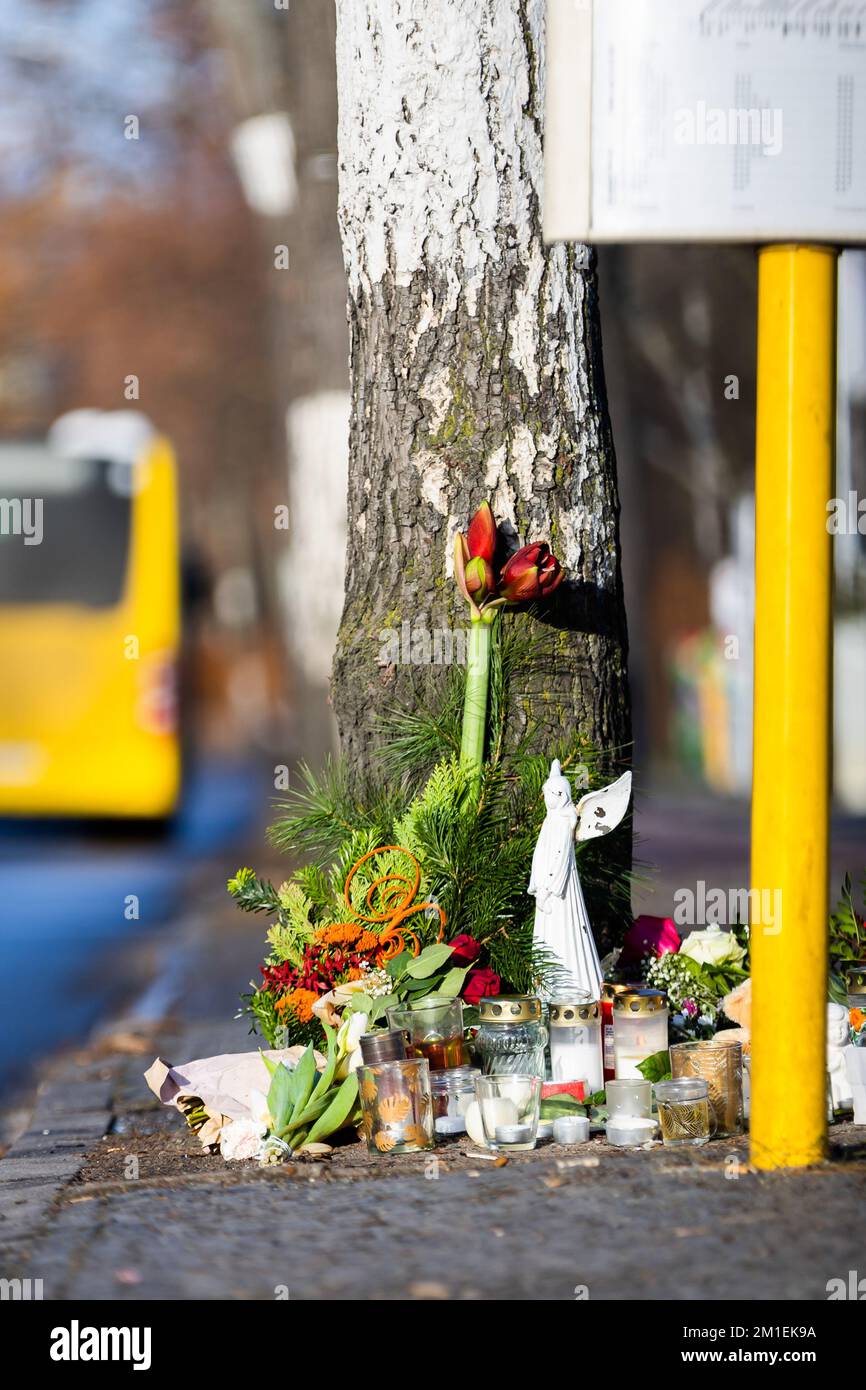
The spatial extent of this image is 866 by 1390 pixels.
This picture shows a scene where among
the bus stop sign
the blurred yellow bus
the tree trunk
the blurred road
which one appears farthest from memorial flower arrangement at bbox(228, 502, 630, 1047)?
the blurred yellow bus

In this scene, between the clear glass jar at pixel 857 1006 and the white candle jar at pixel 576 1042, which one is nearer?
the white candle jar at pixel 576 1042

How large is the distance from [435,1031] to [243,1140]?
55cm

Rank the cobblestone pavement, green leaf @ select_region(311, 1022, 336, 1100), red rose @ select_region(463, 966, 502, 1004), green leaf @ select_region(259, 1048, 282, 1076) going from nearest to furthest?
the cobblestone pavement < green leaf @ select_region(311, 1022, 336, 1100) < green leaf @ select_region(259, 1048, 282, 1076) < red rose @ select_region(463, 966, 502, 1004)

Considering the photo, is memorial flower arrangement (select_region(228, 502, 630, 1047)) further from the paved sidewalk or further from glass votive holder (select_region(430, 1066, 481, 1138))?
the paved sidewalk

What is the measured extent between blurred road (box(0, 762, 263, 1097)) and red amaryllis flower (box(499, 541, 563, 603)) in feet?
9.20

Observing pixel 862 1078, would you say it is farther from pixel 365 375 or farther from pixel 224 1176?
pixel 365 375

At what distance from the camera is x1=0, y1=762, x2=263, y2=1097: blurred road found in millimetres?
7938

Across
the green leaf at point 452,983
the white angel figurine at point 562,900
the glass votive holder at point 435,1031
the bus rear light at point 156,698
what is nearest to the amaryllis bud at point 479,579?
the white angel figurine at point 562,900

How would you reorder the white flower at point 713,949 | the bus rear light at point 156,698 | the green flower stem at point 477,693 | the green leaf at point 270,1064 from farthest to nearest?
the bus rear light at point 156,698 < the green flower stem at point 477,693 < the white flower at point 713,949 < the green leaf at point 270,1064

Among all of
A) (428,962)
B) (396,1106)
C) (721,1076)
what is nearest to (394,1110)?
(396,1106)

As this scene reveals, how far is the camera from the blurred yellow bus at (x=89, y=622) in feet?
49.3

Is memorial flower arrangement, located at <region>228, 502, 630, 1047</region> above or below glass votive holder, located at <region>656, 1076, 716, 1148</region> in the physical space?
above

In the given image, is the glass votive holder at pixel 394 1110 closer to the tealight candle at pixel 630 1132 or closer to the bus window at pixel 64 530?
the tealight candle at pixel 630 1132

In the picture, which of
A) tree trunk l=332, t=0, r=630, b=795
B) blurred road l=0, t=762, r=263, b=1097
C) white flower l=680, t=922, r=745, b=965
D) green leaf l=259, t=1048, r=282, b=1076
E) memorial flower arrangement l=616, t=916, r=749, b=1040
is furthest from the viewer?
blurred road l=0, t=762, r=263, b=1097
